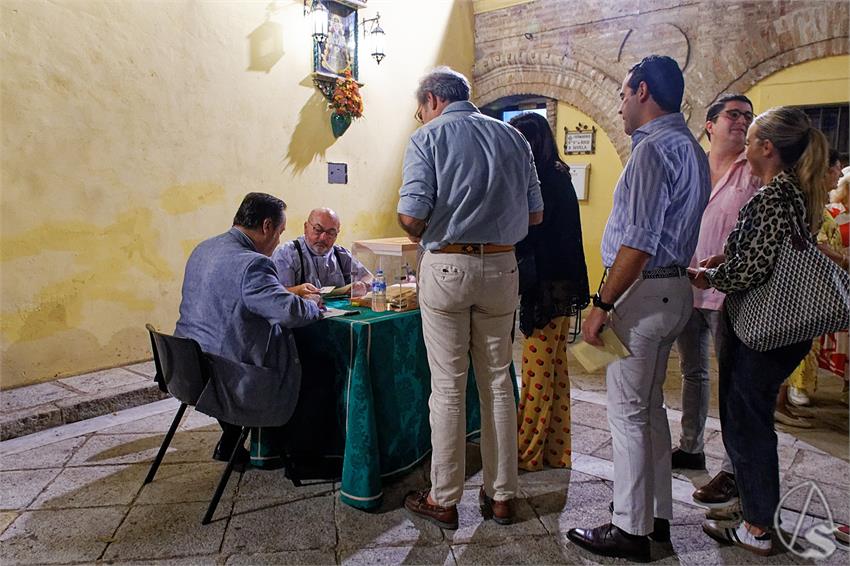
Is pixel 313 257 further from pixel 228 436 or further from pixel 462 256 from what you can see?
pixel 462 256

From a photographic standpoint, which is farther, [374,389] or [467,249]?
[374,389]

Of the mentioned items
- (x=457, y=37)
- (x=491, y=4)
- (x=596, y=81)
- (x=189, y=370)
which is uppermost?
(x=491, y=4)

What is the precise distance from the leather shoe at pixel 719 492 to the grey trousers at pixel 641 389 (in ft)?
1.90

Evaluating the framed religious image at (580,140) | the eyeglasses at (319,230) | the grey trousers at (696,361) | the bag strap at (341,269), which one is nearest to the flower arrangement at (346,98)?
the framed religious image at (580,140)

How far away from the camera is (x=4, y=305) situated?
13.0 feet

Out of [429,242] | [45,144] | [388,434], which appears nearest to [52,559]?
[388,434]

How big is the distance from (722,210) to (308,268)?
2.15m

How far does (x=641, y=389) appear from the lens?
2.11 meters

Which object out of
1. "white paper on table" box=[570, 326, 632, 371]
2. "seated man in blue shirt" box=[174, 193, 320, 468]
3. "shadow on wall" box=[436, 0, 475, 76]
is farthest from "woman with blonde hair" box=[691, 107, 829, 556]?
"shadow on wall" box=[436, 0, 475, 76]

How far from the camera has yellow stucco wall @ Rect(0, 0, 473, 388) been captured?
13.1 ft

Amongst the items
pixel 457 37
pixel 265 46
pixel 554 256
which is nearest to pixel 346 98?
pixel 265 46

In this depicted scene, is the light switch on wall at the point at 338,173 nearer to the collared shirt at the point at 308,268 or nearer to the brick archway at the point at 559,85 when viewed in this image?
the brick archway at the point at 559,85

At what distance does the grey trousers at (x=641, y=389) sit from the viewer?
6.79ft

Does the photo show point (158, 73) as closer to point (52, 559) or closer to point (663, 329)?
point (52, 559)
